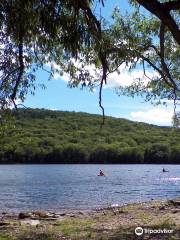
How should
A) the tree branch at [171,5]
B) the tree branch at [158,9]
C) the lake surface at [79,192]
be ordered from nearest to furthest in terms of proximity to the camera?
the tree branch at [158,9], the tree branch at [171,5], the lake surface at [79,192]

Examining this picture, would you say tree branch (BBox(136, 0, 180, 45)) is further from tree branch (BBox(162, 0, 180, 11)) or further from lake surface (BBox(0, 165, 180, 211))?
lake surface (BBox(0, 165, 180, 211))

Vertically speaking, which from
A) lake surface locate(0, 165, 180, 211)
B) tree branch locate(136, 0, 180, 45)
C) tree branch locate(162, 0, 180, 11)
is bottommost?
lake surface locate(0, 165, 180, 211)

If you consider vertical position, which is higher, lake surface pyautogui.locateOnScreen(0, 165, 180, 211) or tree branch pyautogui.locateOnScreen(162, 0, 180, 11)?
tree branch pyautogui.locateOnScreen(162, 0, 180, 11)

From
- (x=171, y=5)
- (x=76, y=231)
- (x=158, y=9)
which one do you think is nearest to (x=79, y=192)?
(x=76, y=231)

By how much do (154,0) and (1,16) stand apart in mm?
3725

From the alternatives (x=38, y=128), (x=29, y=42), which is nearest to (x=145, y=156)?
(x=38, y=128)

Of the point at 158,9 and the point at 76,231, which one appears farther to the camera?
the point at 76,231

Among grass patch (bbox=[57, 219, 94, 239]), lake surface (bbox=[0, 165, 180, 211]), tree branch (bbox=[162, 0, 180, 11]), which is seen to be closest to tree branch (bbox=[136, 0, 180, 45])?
tree branch (bbox=[162, 0, 180, 11])

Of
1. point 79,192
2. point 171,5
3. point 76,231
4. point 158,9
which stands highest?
point 171,5

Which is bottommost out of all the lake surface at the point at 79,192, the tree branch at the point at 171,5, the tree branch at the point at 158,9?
the lake surface at the point at 79,192

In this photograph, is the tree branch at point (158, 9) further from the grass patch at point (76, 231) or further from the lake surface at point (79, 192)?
the lake surface at point (79, 192)

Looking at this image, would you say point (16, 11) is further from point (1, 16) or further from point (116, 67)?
point (116, 67)

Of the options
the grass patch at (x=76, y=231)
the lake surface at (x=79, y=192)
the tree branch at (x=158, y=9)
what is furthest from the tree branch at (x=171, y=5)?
the lake surface at (x=79, y=192)

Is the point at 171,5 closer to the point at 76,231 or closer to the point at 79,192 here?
the point at 76,231
